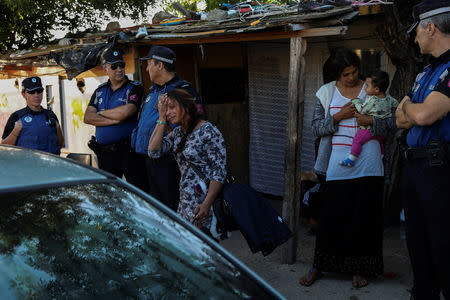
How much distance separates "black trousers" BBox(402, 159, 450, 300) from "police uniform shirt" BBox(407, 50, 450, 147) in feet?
0.48

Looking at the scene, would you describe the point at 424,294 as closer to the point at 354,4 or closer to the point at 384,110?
the point at 384,110

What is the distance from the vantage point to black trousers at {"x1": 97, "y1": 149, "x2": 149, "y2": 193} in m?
5.22

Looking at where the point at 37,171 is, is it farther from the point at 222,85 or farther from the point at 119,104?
the point at 222,85

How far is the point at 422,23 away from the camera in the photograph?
303 centimetres

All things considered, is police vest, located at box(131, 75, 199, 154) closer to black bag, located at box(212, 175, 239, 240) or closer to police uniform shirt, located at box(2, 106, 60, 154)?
police uniform shirt, located at box(2, 106, 60, 154)

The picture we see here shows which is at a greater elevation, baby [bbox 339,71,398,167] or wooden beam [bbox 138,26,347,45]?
wooden beam [bbox 138,26,347,45]

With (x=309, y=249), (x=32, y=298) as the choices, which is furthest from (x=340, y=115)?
(x=32, y=298)

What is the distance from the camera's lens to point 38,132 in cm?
528

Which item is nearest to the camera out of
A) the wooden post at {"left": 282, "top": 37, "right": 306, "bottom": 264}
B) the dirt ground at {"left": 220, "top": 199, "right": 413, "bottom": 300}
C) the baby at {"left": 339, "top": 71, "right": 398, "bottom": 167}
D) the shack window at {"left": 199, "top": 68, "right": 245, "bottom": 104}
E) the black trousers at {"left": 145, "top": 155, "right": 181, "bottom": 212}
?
the baby at {"left": 339, "top": 71, "right": 398, "bottom": 167}

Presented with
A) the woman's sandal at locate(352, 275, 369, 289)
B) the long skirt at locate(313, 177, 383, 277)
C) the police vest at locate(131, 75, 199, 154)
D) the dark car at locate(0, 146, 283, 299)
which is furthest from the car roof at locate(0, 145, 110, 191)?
the woman's sandal at locate(352, 275, 369, 289)

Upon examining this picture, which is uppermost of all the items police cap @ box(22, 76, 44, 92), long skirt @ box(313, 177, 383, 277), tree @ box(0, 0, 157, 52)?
tree @ box(0, 0, 157, 52)

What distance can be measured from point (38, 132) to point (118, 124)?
847 mm

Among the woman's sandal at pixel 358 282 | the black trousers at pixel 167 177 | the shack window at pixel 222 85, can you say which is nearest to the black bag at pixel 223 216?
the black trousers at pixel 167 177

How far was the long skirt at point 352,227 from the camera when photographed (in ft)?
13.9
